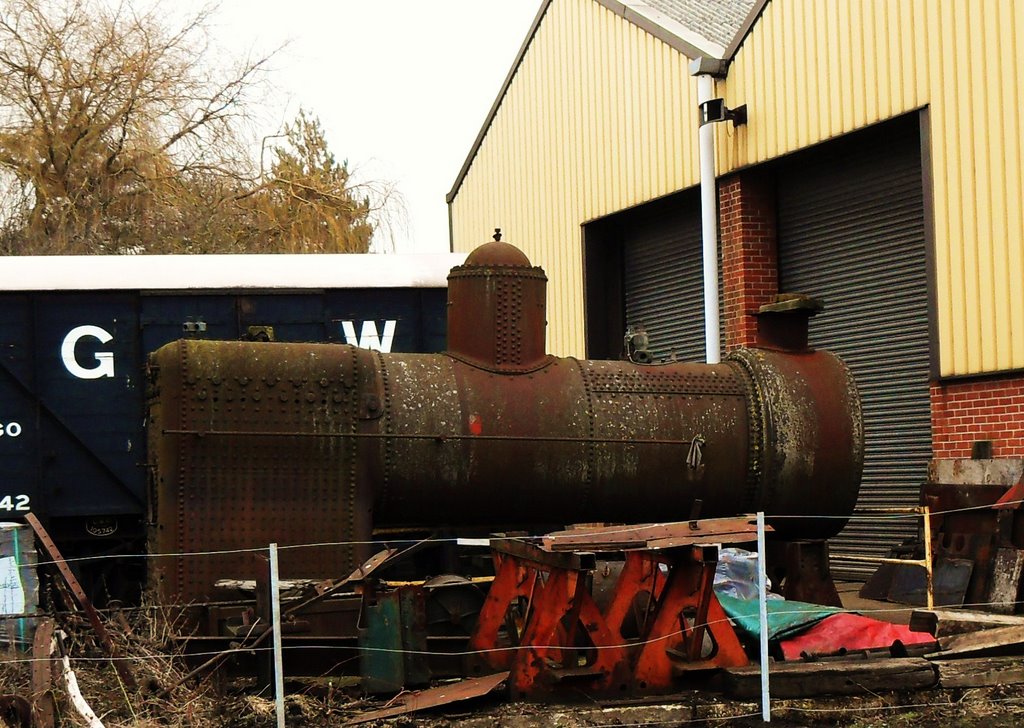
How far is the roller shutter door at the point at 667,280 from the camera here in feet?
57.7

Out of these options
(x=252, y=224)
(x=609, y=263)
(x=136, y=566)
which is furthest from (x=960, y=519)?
(x=252, y=224)

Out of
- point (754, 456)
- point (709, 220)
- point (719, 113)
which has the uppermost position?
point (719, 113)

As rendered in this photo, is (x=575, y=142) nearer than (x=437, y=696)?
No

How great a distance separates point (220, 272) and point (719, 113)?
20.2ft

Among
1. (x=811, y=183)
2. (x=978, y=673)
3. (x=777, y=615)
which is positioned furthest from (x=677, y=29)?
(x=978, y=673)

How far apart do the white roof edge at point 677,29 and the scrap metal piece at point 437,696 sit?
9.80 meters

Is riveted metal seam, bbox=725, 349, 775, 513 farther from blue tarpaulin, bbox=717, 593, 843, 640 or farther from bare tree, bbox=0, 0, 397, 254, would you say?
bare tree, bbox=0, 0, 397, 254

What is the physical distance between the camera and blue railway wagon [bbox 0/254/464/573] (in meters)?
12.4

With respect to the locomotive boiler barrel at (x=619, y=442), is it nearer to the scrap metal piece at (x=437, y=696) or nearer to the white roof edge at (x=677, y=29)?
the scrap metal piece at (x=437, y=696)

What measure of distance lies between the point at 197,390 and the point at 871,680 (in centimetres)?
447

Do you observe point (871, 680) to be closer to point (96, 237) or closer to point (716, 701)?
point (716, 701)

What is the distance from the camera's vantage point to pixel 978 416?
12438mm

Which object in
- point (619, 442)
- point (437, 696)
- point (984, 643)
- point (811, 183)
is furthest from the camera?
point (811, 183)

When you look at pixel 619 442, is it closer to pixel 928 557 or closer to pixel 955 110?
pixel 928 557
